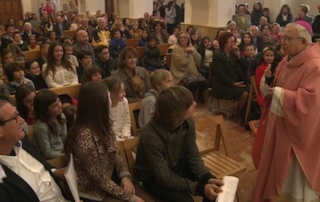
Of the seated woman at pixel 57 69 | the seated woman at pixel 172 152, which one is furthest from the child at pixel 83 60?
the seated woman at pixel 172 152

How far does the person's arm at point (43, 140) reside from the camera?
9.28ft

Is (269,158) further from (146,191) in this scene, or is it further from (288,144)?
(146,191)

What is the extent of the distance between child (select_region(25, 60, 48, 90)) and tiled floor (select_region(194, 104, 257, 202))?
7.25 ft

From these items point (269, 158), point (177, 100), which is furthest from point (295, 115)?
point (177, 100)

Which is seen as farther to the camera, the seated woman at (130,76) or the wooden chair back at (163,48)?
the wooden chair back at (163,48)

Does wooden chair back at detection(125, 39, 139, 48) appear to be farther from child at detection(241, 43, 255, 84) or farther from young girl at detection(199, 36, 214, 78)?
child at detection(241, 43, 255, 84)

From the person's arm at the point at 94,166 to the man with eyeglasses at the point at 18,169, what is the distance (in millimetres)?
231

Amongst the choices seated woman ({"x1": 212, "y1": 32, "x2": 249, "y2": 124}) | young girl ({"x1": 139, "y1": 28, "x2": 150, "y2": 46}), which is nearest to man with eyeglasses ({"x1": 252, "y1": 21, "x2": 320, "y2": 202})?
seated woman ({"x1": 212, "y1": 32, "x2": 249, "y2": 124})

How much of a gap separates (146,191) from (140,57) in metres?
4.52

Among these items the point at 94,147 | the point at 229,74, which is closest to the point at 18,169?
the point at 94,147

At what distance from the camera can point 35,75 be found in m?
4.68

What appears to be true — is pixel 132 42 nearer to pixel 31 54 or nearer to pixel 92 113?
pixel 31 54

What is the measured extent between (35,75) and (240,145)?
2.84 m

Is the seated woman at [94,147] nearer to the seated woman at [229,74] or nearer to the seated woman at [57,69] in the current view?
the seated woman at [57,69]
